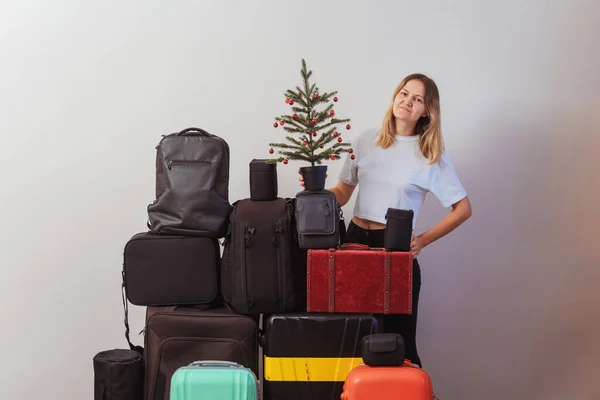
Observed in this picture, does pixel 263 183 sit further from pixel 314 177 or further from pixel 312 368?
pixel 312 368

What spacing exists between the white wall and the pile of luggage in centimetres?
64

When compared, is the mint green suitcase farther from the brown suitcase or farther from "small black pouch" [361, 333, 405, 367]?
"small black pouch" [361, 333, 405, 367]

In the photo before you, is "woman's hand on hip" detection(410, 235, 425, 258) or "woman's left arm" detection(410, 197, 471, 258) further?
"woman's left arm" detection(410, 197, 471, 258)

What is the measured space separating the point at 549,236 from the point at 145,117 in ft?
6.82

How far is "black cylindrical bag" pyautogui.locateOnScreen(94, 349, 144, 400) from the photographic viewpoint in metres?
3.04

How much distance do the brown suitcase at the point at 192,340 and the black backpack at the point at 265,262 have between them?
0.28 feet

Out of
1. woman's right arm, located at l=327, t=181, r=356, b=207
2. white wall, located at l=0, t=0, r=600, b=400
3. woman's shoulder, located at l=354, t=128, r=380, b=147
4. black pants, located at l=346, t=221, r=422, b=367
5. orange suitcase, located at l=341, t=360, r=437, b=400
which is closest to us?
orange suitcase, located at l=341, t=360, r=437, b=400

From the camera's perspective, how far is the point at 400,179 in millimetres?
3143

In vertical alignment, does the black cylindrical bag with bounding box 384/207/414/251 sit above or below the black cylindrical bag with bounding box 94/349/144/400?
above

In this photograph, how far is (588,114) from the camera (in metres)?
3.79

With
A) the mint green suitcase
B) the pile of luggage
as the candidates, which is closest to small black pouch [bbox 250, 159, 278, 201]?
the pile of luggage

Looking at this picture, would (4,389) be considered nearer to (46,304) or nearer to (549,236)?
(46,304)

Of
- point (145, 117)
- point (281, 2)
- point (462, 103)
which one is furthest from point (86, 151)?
point (462, 103)

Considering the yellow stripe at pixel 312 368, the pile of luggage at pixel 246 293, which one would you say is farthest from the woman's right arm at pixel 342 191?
the yellow stripe at pixel 312 368
